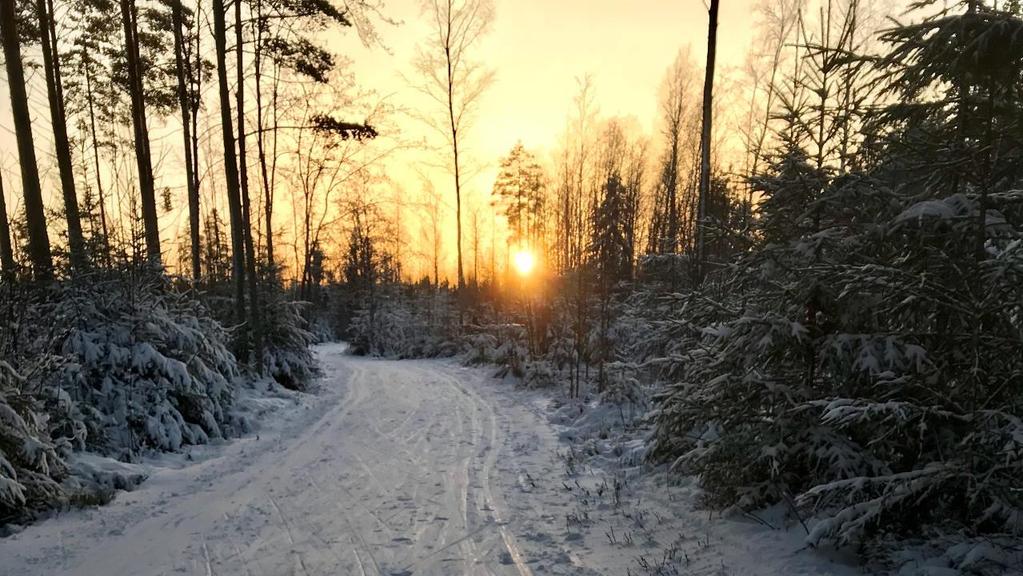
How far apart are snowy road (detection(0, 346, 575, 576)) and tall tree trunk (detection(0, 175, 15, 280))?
3.36 metres

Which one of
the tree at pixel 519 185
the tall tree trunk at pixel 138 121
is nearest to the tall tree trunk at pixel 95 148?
the tall tree trunk at pixel 138 121

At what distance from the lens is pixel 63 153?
10750mm

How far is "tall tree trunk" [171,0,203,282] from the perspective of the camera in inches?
579

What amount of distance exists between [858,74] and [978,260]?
6.75 feet

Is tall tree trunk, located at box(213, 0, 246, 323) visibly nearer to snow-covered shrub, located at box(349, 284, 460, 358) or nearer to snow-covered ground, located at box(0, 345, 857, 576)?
snow-covered ground, located at box(0, 345, 857, 576)

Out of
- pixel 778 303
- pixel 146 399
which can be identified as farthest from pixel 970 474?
pixel 146 399

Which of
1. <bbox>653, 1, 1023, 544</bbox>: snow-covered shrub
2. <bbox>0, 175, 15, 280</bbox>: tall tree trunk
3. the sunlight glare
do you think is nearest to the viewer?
<bbox>653, 1, 1023, 544</bbox>: snow-covered shrub

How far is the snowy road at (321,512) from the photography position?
466 centimetres

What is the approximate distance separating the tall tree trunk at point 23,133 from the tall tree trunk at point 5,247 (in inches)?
24.1

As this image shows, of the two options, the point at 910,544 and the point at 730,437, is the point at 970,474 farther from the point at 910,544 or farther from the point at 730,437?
the point at 730,437

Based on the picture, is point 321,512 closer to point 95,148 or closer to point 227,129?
point 227,129

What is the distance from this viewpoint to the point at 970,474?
336 centimetres

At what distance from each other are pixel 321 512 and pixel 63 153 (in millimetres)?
9895

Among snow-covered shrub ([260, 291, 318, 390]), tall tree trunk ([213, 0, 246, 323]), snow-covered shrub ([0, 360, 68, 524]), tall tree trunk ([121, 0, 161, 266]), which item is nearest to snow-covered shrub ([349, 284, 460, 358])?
snow-covered shrub ([260, 291, 318, 390])
